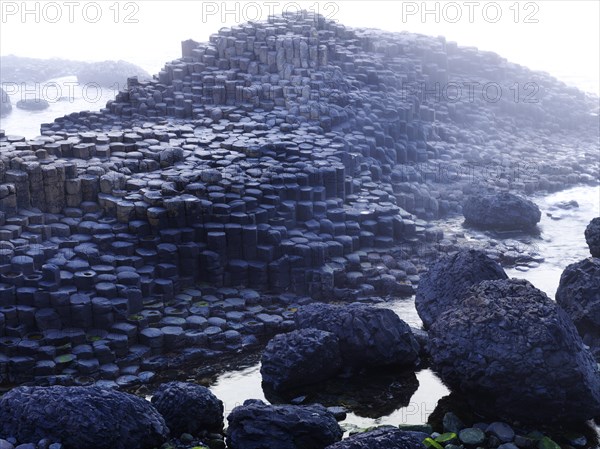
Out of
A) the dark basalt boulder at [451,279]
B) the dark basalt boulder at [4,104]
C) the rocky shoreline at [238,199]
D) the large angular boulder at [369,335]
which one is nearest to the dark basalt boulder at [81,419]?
the rocky shoreline at [238,199]

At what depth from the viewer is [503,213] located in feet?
57.5

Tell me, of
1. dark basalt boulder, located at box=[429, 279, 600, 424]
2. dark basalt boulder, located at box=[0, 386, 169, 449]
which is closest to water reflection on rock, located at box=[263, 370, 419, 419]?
dark basalt boulder, located at box=[429, 279, 600, 424]

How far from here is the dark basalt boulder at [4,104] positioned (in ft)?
87.9

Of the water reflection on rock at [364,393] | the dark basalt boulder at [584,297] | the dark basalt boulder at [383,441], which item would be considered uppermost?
the dark basalt boulder at [584,297]

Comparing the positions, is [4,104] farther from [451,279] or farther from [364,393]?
[364,393]

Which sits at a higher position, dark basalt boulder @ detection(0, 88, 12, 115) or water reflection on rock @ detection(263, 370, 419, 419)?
dark basalt boulder @ detection(0, 88, 12, 115)

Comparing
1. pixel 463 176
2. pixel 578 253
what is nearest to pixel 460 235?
pixel 578 253

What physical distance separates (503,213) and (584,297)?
5.40 metres

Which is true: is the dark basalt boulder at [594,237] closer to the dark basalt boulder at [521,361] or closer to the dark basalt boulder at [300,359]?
the dark basalt boulder at [521,361]

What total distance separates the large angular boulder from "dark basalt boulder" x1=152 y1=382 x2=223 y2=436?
2.01m

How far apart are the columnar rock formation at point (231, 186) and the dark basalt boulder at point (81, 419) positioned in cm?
217

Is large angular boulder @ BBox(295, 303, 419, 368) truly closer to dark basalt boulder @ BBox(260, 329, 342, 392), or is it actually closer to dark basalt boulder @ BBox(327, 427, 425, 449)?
dark basalt boulder @ BBox(260, 329, 342, 392)

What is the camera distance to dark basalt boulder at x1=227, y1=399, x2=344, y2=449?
9688mm

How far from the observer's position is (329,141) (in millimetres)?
17812
